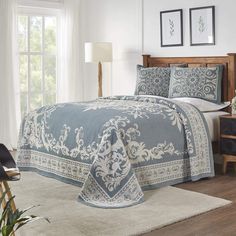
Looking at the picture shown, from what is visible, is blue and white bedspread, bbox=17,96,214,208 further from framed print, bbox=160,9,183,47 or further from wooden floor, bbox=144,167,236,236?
framed print, bbox=160,9,183,47

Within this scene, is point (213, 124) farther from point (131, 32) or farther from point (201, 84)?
point (131, 32)

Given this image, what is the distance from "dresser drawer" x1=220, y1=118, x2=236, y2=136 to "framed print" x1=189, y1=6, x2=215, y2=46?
44.4 inches

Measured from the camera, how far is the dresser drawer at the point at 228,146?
473cm

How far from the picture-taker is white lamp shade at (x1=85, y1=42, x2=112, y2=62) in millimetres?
6266

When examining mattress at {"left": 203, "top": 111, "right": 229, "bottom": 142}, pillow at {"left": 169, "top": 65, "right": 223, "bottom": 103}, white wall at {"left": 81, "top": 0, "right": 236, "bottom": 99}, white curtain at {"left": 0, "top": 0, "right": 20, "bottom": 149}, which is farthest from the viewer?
white curtain at {"left": 0, "top": 0, "right": 20, "bottom": 149}

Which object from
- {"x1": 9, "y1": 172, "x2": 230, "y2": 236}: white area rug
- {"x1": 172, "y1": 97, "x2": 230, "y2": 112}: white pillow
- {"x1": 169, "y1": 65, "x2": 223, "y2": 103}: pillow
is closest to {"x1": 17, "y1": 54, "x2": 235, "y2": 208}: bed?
{"x1": 9, "y1": 172, "x2": 230, "y2": 236}: white area rug

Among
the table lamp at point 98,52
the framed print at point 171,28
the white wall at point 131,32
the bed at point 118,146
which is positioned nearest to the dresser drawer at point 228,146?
the bed at point 118,146

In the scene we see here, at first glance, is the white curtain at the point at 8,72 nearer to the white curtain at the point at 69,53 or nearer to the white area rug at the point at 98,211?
the white curtain at the point at 69,53

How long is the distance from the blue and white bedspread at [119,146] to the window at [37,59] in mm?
1782

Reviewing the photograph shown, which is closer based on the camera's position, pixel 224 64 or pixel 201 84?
pixel 201 84

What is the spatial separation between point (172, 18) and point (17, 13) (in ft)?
6.50

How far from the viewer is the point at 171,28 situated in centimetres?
595

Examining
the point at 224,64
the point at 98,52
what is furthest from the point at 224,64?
the point at 98,52

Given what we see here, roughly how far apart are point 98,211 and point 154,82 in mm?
2381
